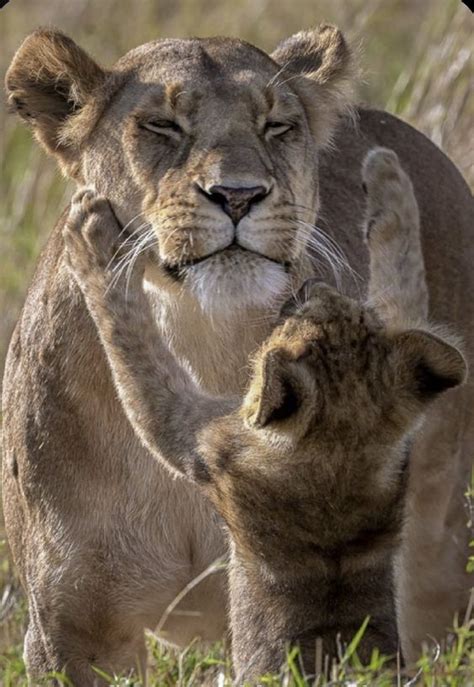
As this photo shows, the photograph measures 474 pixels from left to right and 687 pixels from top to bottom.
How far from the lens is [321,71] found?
5.87 meters

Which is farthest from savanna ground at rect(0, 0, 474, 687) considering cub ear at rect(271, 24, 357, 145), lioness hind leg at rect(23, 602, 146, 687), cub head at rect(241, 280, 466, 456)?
→ cub head at rect(241, 280, 466, 456)

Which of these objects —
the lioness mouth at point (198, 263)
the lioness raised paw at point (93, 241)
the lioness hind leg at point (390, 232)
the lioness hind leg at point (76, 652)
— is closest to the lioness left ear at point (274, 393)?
the lioness mouth at point (198, 263)

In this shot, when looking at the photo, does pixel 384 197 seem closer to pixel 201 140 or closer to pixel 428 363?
pixel 201 140

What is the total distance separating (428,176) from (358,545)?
2.19m

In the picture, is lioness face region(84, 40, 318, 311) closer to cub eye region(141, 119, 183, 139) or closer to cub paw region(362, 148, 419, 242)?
cub eye region(141, 119, 183, 139)

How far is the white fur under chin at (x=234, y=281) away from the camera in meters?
4.98

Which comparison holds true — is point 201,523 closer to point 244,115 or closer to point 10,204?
point 244,115

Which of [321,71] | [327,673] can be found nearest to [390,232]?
[321,71]

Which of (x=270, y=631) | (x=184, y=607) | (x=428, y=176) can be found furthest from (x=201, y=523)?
(x=428, y=176)

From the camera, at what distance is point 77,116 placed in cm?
555

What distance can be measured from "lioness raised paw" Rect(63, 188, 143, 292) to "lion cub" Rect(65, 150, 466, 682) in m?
0.44

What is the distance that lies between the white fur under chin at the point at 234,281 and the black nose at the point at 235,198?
0.34ft

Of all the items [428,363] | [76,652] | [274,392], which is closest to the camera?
[274,392]

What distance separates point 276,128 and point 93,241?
0.58 metres
